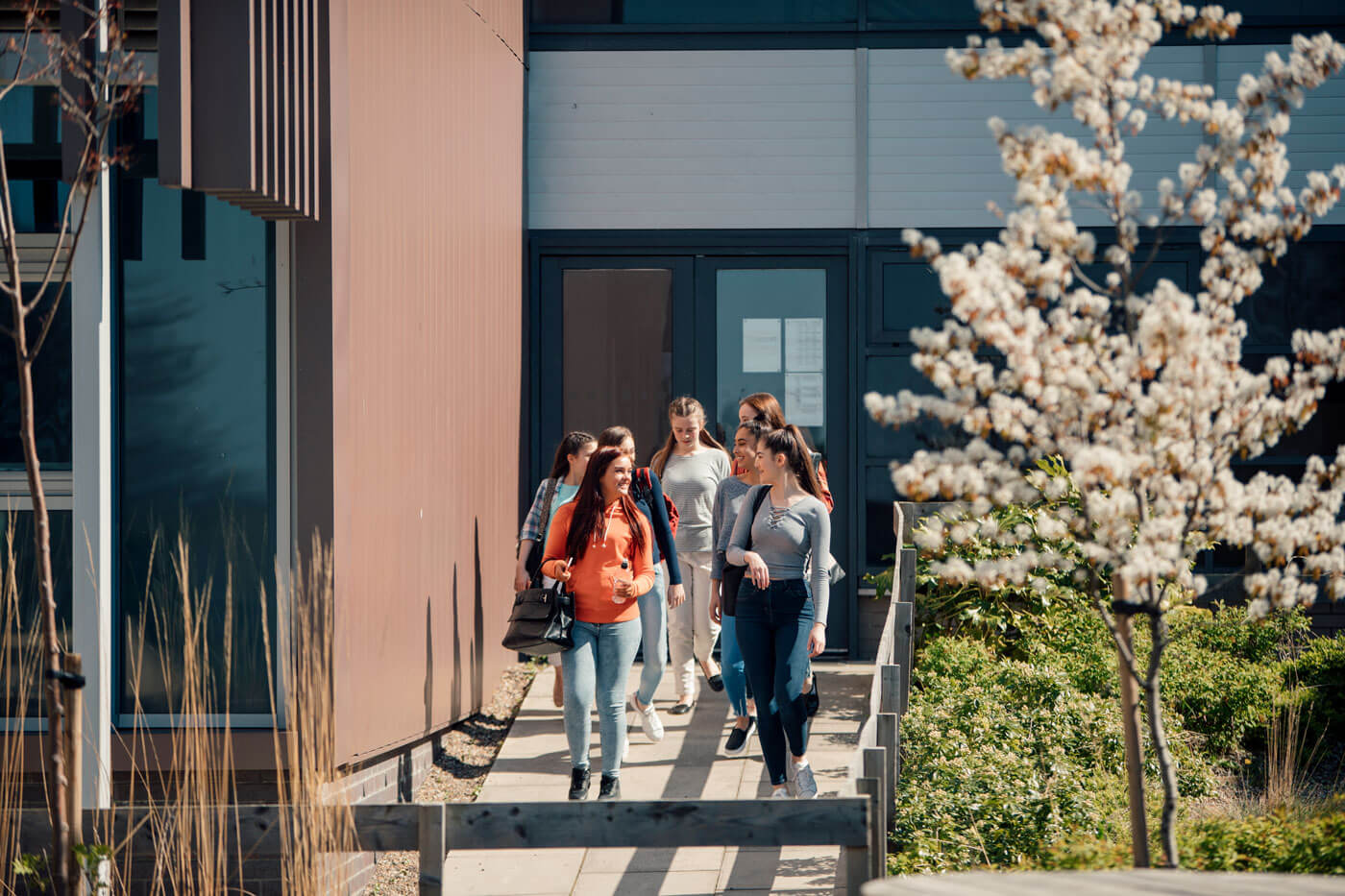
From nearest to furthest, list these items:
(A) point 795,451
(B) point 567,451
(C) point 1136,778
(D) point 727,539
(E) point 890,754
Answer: (C) point 1136,778, (E) point 890,754, (A) point 795,451, (D) point 727,539, (B) point 567,451

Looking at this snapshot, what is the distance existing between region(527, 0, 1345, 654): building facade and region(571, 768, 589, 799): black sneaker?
12.5 ft

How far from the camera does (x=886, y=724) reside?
4.74 meters

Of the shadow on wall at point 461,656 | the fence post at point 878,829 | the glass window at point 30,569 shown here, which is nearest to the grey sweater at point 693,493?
the shadow on wall at point 461,656

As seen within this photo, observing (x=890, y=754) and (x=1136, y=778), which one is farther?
(x=890, y=754)

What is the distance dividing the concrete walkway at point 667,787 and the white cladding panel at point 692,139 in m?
3.32

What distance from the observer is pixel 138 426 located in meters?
5.92

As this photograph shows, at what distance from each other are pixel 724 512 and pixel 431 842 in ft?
9.68

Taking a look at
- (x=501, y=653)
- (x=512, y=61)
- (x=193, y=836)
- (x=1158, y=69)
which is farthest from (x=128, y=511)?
(x=1158, y=69)

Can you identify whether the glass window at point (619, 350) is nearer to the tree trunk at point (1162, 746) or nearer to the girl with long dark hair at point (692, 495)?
the girl with long dark hair at point (692, 495)

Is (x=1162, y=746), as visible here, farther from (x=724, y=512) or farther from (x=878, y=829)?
(x=724, y=512)

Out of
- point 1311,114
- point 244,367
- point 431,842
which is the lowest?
point 431,842

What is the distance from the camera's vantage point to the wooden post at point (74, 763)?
3822mm

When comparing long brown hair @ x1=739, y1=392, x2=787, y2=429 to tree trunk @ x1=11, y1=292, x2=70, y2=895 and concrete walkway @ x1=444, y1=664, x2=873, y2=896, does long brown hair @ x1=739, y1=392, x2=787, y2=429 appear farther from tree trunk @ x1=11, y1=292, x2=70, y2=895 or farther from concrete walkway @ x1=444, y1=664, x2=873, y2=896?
tree trunk @ x1=11, y1=292, x2=70, y2=895

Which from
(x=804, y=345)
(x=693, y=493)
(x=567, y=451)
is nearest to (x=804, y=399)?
→ (x=804, y=345)
